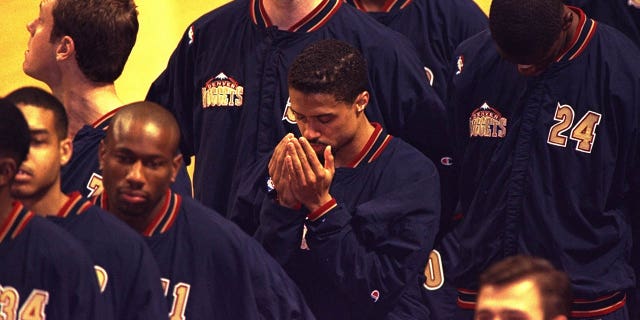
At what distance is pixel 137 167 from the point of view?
15.9 feet

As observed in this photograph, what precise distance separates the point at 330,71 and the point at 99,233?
1138mm

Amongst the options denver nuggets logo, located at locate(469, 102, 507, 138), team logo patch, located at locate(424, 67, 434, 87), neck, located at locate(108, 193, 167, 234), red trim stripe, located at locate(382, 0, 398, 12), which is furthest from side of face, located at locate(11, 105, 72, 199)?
red trim stripe, located at locate(382, 0, 398, 12)

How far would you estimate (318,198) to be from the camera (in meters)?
5.32

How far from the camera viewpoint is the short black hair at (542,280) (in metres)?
4.68

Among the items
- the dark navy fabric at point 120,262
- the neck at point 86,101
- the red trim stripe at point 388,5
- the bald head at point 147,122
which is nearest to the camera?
the dark navy fabric at point 120,262

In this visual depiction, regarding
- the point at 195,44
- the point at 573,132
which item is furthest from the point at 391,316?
the point at 195,44

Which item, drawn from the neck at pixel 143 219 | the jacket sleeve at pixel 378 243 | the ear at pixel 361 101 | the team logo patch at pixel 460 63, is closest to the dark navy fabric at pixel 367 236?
the jacket sleeve at pixel 378 243

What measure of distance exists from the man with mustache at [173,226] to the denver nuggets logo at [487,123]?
39.4 inches

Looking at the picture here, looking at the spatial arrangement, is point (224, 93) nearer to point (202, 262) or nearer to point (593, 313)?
point (202, 262)

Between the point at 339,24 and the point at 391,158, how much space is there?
0.74m

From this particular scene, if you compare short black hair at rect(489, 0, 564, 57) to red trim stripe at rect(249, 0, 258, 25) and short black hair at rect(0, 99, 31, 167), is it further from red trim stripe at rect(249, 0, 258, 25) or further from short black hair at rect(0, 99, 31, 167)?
short black hair at rect(0, 99, 31, 167)

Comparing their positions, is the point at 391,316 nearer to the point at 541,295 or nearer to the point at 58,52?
the point at 541,295

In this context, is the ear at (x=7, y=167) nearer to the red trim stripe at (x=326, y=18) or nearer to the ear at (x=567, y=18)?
the red trim stripe at (x=326, y=18)

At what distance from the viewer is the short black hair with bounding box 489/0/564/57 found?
530 centimetres
